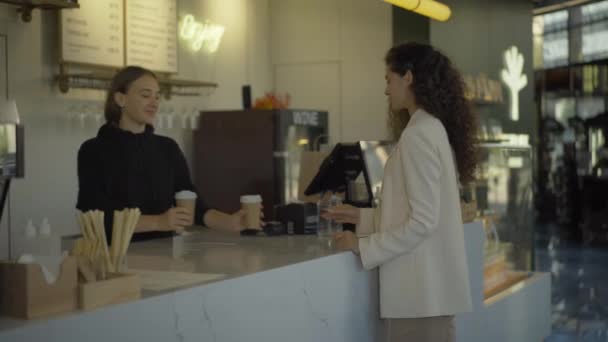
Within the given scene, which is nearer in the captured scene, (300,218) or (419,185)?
(419,185)

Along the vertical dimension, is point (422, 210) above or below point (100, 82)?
below

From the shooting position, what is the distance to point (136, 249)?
3.20m

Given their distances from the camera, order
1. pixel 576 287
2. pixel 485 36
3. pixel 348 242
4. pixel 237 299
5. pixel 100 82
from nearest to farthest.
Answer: pixel 237 299 < pixel 348 242 < pixel 100 82 < pixel 576 287 < pixel 485 36

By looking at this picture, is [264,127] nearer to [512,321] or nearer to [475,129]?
[512,321]

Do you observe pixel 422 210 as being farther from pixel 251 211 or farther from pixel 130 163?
pixel 130 163

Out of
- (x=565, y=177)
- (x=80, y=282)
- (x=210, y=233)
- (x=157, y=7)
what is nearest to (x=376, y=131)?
(x=157, y=7)

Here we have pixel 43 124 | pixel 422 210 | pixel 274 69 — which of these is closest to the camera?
pixel 422 210

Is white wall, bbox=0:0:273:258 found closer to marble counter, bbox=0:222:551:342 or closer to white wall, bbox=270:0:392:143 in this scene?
marble counter, bbox=0:222:551:342

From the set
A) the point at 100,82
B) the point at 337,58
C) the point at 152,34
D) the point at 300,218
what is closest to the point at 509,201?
the point at 337,58

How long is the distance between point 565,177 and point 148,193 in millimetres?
13490

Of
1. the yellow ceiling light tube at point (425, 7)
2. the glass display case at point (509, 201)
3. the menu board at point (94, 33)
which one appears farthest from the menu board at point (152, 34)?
the glass display case at point (509, 201)

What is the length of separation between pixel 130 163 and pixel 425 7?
3.96 meters

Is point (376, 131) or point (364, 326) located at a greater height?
point (376, 131)

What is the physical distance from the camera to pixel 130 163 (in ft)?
12.0
